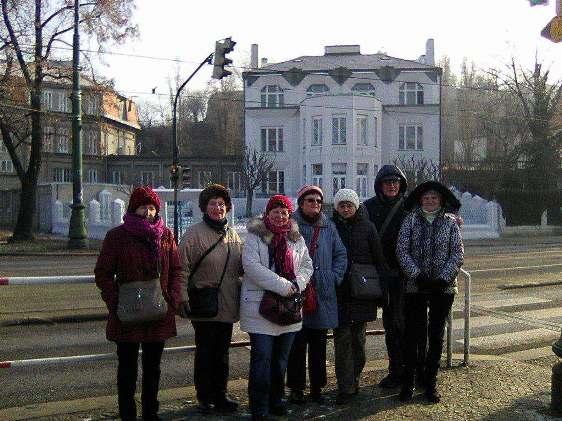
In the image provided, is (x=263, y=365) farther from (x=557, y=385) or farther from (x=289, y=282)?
(x=557, y=385)

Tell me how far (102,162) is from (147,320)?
63.6 metres

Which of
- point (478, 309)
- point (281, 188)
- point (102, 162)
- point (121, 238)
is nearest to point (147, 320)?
point (121, 238)

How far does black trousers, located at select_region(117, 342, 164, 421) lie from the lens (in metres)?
4.95

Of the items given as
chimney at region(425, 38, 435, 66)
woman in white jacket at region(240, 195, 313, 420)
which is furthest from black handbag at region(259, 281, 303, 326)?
chimney at region(425, 38, 435, 66)

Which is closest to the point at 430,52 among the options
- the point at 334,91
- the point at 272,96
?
the point at 334,91

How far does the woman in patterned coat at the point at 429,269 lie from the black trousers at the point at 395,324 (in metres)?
0.31

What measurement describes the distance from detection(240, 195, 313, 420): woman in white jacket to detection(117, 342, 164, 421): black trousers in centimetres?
74

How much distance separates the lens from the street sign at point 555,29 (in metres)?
5.29

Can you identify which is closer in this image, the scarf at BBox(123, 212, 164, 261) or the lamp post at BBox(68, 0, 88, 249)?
the scarf at BBox(123, 212, 164, 261)

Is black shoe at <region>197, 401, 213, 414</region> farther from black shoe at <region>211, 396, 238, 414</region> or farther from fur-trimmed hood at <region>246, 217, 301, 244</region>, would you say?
fur-trimmed hood at <region>246, 217, 301, 244</region>

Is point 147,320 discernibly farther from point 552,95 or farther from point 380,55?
point 380,55

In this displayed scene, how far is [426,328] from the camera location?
5.86 metres

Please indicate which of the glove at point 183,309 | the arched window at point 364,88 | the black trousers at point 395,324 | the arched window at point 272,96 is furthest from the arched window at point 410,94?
the glove at point 183,309

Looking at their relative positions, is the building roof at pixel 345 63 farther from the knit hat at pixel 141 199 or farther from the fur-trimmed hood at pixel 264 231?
the knit hat at pixel 141 199
